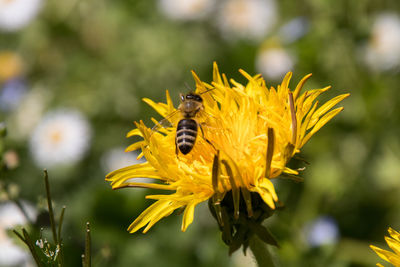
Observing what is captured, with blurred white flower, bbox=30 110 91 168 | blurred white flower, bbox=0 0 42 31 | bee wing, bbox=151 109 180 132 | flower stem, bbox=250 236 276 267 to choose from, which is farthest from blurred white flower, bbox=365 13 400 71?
blurred white flower, bbox=0 0 42 31

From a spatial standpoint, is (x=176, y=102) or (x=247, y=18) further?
(x=247, y=18)

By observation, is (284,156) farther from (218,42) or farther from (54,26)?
(54,26)

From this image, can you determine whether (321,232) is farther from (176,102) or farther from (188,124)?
(176,102)

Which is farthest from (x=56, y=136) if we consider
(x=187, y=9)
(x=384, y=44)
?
(x=384, y=44)

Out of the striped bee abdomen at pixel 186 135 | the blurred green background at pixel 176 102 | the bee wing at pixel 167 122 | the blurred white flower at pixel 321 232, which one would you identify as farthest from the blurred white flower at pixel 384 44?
the striped bee abdomen at pixel 186 135

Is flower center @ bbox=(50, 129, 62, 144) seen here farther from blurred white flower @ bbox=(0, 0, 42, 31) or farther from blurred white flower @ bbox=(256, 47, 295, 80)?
blurred white flower @ bbox=(256, 47, 295, 80)

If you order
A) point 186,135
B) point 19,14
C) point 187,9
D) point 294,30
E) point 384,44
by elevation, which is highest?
point 19,14
